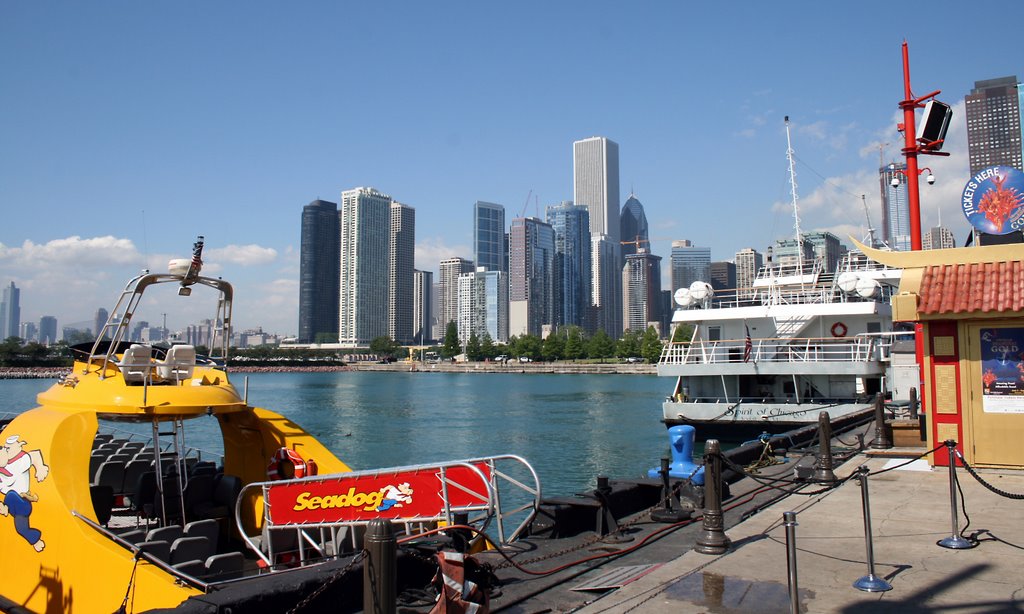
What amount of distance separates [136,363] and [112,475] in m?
3.97

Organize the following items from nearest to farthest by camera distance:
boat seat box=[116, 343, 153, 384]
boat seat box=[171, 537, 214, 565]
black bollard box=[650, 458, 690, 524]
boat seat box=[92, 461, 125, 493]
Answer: boat seat box=[171, 537, 214, 565] < boat seat box=[116, 343, 153, 384] < black bollard box=[650, 458, 690, 524] < boat seat box=[92, 461, 125, 493]

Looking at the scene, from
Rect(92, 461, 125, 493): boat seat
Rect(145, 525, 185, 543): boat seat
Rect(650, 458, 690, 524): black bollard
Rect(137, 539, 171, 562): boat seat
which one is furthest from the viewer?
Rect(92, 461, 125, 493): boat seat

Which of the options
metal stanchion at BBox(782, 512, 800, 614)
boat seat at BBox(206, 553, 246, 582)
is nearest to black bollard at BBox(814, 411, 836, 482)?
metal stanchion at BBox(782, 512, 800, 614)

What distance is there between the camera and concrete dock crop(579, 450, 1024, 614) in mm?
6570

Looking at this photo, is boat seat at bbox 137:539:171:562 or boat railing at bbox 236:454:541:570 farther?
boat seat at bbox 137:539:171:562

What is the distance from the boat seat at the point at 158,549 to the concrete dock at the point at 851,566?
434 centimetres

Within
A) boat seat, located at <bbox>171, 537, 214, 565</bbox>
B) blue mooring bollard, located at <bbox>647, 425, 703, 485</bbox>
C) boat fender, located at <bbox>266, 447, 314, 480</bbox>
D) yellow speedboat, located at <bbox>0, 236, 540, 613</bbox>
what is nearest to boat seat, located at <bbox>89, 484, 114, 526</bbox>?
yellow speedboat, located at <bbox>0, 236, 540, 613</bbox>

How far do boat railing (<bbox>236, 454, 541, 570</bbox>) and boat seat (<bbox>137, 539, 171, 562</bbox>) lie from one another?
116 cm

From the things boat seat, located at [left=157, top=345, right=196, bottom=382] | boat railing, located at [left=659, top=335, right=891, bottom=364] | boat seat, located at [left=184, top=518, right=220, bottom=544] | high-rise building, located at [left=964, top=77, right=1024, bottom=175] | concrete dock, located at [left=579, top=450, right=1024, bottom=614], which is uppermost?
high-rise building, located at [left=964, top=77, right=1024, bottom=175]

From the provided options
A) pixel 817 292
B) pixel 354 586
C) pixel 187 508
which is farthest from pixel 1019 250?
pixel 817 292

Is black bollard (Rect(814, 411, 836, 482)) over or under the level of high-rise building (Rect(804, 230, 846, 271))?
under

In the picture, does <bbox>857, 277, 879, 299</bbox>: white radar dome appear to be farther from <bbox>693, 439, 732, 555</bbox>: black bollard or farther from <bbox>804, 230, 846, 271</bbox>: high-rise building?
<bbox>804, 230, 846, 271</bbox>: high-rise building

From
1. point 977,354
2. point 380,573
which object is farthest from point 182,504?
point 977,354

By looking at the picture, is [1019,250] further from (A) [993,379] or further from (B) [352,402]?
(B) [352,402]
